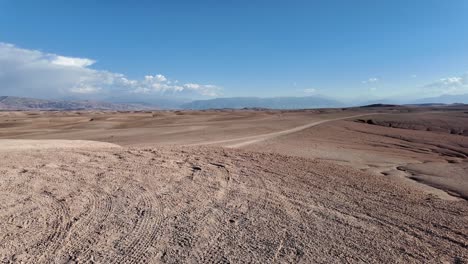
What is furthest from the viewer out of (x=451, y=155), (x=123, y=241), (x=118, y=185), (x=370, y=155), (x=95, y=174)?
(x=451, y=155)

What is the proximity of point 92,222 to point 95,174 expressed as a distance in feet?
13.5

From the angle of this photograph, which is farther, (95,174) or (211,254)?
(95,174)

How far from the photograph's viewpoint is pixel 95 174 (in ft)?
36.4

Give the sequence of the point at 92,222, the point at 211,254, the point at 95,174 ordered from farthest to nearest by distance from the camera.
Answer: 1. the point at 95,174
2. the point at 92,222
3. the point at 211,254

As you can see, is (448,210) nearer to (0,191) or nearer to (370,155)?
(370,155)

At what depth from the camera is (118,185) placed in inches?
392

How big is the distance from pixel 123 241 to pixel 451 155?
21096 mm

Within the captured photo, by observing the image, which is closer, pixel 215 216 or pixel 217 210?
pixel 215 216

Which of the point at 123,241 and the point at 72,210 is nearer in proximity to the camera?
the point at 123,241

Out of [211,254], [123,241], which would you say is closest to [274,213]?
[211,254]

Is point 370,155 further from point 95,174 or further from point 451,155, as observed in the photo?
point 95,174

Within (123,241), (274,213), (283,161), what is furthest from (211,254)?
(283,161)

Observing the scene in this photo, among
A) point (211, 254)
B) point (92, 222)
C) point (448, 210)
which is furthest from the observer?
point (448, 210)

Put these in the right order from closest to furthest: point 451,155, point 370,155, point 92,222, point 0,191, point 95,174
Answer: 1. point 92,222
2. point 0,191
3. point 95,174
4. point 370,155
5. point 451,155
